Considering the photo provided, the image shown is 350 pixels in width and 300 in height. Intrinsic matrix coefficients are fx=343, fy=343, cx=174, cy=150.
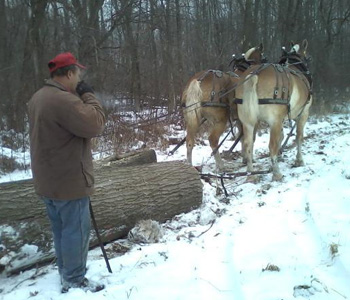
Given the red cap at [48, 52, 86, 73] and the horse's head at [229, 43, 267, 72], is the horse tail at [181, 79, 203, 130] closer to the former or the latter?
the horse's head at [229, 43, 267, 72]

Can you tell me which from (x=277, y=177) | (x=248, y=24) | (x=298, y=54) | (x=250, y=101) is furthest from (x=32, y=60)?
(x=248, y=24)

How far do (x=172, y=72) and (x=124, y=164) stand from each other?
10883 mm

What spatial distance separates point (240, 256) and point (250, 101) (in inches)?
126

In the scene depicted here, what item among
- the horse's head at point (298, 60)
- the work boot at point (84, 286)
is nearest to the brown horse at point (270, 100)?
the horse's head at point (298, 60)

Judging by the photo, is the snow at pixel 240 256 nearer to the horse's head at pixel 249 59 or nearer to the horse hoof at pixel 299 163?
the horse hoof at pixel 299 163

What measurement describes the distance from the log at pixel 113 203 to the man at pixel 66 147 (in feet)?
2.15

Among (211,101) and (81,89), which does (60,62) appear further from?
(211,101)

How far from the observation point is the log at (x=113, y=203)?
10.9 ft

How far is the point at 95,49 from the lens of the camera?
10961mm

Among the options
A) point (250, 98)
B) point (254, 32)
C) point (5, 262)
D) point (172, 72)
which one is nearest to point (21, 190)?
point (5, 262)

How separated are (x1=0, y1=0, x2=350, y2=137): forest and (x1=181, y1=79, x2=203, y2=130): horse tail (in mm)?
234

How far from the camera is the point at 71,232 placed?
2.82 meters

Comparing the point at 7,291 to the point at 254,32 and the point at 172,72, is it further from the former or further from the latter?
the point at 254,32

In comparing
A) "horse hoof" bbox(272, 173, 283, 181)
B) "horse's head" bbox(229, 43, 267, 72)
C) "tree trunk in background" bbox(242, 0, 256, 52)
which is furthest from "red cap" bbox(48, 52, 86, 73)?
"tree trunk in background" bbox(242, 0, 256, 52)
